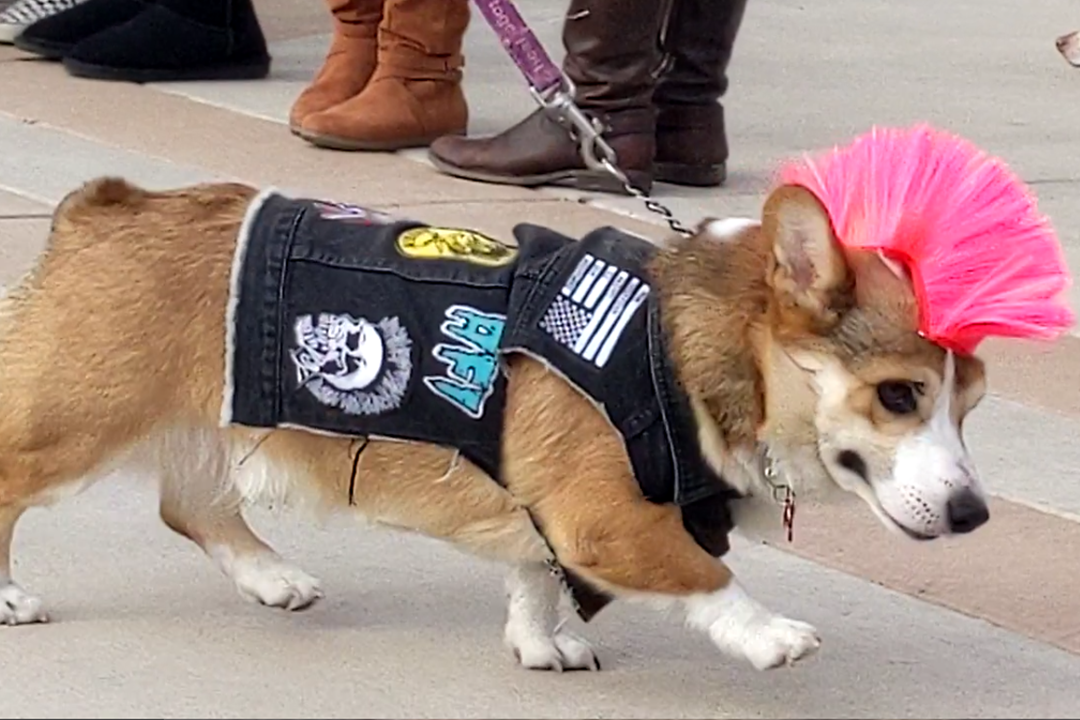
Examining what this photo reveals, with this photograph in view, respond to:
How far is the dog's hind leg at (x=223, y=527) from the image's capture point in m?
4.07

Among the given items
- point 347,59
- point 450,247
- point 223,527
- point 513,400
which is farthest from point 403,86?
point 513,400

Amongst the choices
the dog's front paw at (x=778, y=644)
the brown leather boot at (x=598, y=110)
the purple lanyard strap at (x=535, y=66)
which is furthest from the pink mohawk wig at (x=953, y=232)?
the brown leather boot at (x=598, y=110)

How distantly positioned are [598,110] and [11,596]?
10.7ft

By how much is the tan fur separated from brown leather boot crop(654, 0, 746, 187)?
10.4 feet

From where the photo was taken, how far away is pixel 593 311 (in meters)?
3.66

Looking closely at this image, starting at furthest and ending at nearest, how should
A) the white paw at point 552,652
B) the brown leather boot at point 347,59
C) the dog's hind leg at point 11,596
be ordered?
the brown leather boot at point 347,59, the dog's hind leg at point 11,596, the white paw at point 552,652

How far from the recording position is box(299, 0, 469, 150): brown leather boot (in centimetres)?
745

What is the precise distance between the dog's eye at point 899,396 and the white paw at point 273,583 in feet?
4.19

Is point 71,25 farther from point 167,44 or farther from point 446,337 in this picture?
point 446,337

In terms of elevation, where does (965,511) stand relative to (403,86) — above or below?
above

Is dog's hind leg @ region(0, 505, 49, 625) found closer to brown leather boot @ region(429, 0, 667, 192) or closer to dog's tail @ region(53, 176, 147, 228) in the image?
dog's tail @ region(53, 176, 147, 228)

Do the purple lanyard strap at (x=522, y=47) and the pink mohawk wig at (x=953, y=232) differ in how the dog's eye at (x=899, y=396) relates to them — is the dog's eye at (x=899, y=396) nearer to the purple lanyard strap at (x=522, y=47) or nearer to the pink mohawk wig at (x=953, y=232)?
the pink mohawk wig at (x=953, y=232)

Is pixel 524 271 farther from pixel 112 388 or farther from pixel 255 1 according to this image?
pixel 255 1

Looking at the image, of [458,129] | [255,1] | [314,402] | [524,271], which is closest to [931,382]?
[524,271]
